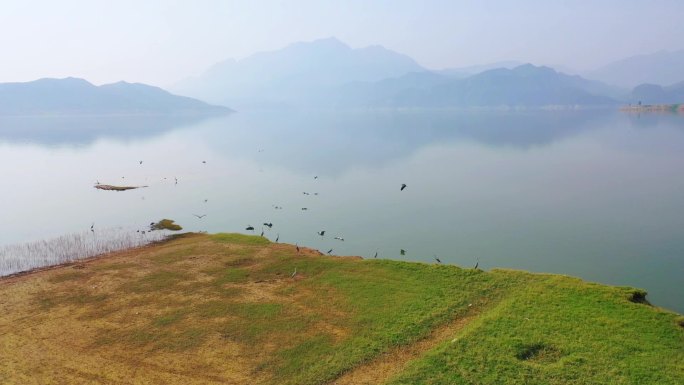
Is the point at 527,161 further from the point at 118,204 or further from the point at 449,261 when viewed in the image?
the point at 118,204

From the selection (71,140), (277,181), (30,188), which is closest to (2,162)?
(30,188)

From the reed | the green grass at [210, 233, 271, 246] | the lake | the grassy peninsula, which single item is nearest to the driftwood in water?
the lake

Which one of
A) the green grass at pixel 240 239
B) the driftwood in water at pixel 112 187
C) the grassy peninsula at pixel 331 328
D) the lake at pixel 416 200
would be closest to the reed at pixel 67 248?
the lake at pixel 416 200

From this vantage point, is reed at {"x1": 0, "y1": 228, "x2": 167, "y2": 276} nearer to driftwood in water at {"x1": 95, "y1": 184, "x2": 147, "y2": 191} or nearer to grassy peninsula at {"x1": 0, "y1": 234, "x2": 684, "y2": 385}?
grassy peninsula at {"x1": 0, "y1": 234, "x2": 684, "y2": 385}

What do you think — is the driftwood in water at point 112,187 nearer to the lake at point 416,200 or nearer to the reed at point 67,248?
the lake at point 416,200

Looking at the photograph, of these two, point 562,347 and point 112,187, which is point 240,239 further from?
point 112,187

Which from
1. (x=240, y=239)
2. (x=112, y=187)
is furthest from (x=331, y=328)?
(x=112, y=187)
